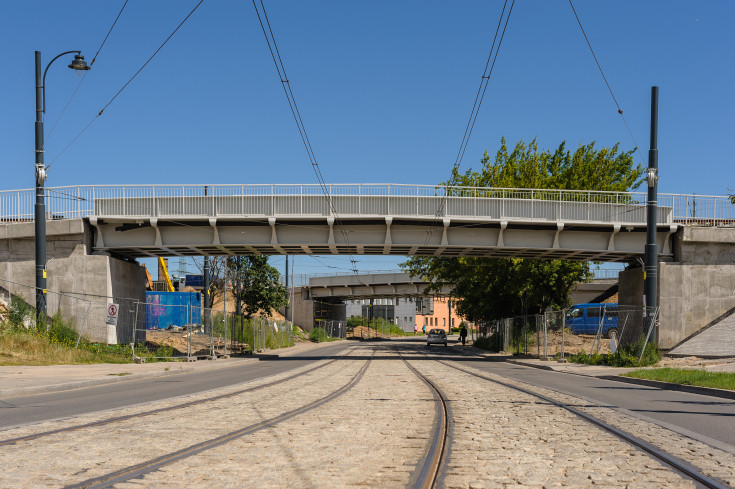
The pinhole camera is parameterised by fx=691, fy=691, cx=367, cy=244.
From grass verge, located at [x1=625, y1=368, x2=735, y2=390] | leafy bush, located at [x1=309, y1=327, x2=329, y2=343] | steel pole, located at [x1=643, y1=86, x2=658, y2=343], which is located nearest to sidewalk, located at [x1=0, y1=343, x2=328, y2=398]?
grass verge, located at [x1=625, y1=368, x2=735, y2=390]

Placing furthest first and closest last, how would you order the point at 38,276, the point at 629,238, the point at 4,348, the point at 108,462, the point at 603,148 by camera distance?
1. the point at 603,148
2. the point at 629,238
3. the point at 38,276
4. the point at 4,348
5. the point at 108,462

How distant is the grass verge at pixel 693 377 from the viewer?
15.1 m

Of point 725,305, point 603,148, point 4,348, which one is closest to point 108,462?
point 4,348

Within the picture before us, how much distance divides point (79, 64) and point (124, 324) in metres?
11.9

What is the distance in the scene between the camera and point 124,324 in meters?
30.0

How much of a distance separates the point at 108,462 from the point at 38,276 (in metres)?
21.0

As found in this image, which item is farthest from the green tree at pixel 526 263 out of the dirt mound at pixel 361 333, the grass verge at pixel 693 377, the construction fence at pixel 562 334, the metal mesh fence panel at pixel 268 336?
the dirt mound at pixel 361 333

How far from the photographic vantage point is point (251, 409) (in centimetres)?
1120

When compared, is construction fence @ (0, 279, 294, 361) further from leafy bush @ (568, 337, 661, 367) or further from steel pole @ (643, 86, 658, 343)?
steel pole @ (643, 86, 658, 343)

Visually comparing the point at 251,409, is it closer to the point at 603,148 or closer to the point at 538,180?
the point at 538,180

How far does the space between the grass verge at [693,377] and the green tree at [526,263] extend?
19.1 meters

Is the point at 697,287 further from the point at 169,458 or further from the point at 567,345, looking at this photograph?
the point at 169,458

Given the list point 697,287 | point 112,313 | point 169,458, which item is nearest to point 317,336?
point 697,287

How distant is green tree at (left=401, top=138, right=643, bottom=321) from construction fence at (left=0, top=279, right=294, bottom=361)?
13918 mm
